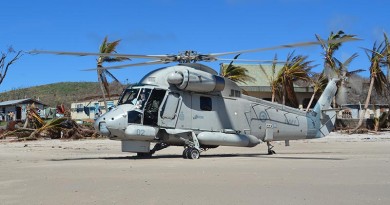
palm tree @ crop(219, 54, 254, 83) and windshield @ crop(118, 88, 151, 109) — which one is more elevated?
palm tree @ crop(219, 54, 254, 83)

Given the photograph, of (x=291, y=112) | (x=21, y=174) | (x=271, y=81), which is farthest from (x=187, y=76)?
(x=271, y=81)

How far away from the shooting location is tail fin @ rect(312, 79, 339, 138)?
21.8m

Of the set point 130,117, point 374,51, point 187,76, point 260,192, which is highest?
point 374,51

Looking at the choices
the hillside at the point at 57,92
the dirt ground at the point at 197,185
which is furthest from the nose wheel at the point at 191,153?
the hillside at the point at 57,92

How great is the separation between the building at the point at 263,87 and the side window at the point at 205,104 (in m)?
22.7

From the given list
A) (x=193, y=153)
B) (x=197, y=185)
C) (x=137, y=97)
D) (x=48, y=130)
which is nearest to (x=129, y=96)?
(x=137, y=97)

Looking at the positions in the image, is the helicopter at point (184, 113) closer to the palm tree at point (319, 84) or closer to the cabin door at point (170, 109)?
the cabin door at point (170, 109)

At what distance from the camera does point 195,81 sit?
17281 mm

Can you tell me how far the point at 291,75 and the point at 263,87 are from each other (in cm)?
283

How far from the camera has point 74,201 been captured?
748 centimetres

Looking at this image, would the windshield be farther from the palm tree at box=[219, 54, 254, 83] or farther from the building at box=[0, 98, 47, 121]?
the building at box=[0, 98, 47, 121]

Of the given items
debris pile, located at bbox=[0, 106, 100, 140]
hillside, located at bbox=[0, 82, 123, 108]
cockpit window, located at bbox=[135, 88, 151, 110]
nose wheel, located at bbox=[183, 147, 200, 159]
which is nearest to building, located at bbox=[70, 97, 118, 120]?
debris pile, located at bbox=[0, 106, 100, 140]

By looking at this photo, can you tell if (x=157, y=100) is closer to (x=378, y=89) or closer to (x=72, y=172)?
(x=72, y=172)

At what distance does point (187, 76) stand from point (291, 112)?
19.1 ft
